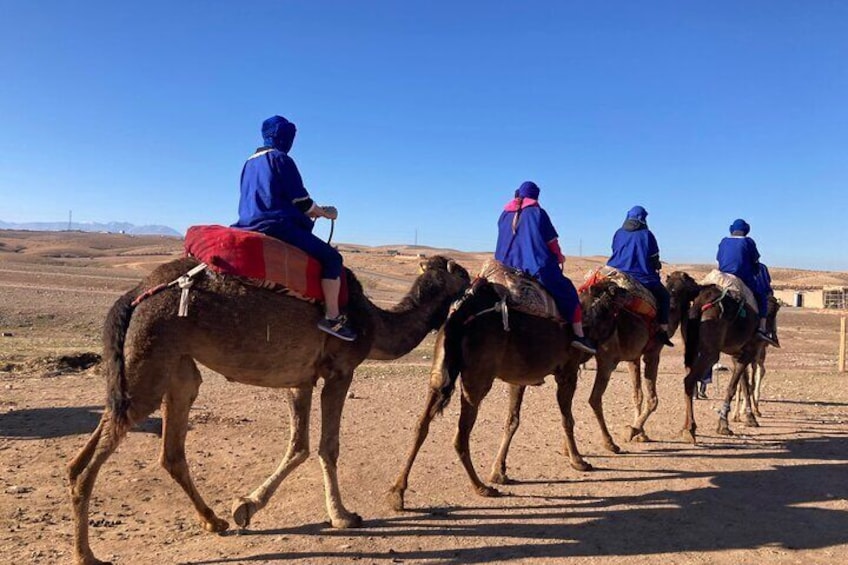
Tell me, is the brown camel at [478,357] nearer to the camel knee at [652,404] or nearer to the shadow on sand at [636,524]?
the shadow on sand at [636,524]

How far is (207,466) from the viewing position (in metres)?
7.84

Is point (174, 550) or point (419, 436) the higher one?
point (419, 436)

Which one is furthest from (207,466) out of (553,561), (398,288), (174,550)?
(398,288)

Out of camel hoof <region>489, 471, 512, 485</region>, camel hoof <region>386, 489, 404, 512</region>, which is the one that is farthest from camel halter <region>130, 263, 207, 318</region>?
camel hoof <region>489, 471, 512, 485</region>

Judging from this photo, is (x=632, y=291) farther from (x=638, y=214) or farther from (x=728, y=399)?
(x=728, y=399)

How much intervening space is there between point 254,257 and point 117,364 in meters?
1.32

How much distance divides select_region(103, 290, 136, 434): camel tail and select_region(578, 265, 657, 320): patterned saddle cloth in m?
6.15

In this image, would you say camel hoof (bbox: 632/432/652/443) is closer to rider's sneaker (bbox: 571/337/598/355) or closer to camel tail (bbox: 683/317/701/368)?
camel tail (bbox: 683/317/701/368)

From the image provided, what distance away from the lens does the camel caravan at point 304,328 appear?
507cm

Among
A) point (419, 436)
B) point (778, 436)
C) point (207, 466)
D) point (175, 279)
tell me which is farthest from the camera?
point (778, 436)

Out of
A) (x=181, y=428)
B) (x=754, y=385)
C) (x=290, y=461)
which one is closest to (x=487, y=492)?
(x=290, y=461)

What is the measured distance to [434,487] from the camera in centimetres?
731

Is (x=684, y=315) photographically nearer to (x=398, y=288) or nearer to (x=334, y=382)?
(x=334, y=382)

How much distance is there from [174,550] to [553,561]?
3.13 m
